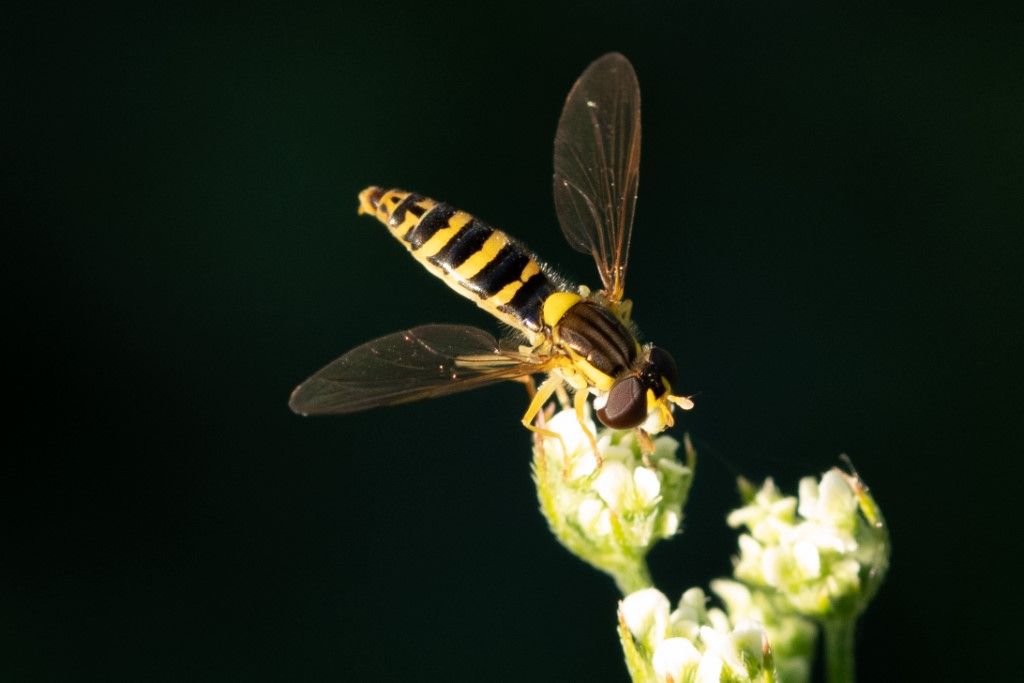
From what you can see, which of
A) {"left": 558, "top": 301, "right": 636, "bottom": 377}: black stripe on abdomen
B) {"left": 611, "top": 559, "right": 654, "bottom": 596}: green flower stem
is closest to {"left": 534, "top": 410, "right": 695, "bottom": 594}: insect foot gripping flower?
{"left": 611, "top": 559, "right": 654, "bottom": 596}: green flower stem

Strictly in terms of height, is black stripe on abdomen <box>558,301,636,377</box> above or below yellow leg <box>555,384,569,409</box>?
above

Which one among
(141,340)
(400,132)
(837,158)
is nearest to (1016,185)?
(837,158)

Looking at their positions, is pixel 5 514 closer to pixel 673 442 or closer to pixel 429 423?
pixel 429 423

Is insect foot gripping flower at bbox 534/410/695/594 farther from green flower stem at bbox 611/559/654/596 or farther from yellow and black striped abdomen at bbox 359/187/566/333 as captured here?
yellow and black striped abdomen at bbox 359/187/566/333

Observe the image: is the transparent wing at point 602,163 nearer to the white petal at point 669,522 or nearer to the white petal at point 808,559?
the white petal at point 669,522

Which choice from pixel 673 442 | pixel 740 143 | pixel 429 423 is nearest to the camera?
pixel 673 442

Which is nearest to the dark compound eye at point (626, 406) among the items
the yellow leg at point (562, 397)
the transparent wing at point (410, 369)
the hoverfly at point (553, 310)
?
the hoverfly at point (553, 310)
